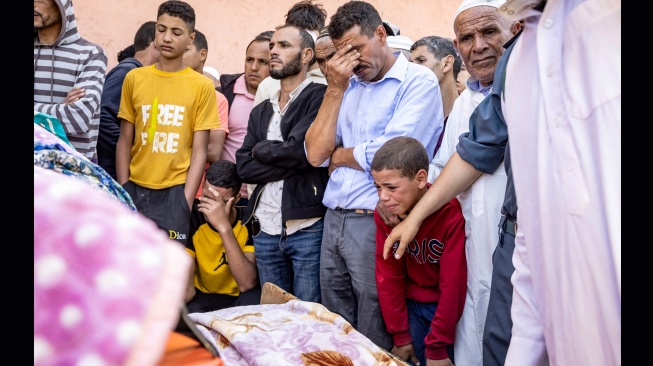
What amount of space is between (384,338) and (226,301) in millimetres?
1107

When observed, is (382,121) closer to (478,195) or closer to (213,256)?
(478,195)

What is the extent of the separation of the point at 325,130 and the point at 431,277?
2.95 feet

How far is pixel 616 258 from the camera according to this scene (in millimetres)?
1332

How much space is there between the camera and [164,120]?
4.04m

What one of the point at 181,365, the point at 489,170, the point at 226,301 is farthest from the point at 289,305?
the point at 181,365

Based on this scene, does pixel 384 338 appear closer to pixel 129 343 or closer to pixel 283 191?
pixel 283 191

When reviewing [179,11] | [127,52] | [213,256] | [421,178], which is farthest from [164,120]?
[421,178]

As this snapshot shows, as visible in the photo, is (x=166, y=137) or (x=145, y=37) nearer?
(x=166, y=137)

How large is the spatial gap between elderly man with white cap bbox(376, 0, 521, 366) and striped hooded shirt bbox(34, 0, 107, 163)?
186cm

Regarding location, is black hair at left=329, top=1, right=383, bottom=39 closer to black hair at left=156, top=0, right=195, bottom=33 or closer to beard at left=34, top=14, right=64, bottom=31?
black hair at left=156, top=0, right=195, bottom=33

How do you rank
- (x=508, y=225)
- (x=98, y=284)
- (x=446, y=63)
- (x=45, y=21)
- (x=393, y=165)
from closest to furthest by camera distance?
(x=98, y=284), (x=508, y=225), (x=393, y=165), (x=45, y=21), (x=446, y=63)

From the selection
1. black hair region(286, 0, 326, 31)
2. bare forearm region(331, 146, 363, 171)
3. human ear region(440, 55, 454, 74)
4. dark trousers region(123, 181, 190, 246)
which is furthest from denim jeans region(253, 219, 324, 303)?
black hair region(286, 0, 326, 31)

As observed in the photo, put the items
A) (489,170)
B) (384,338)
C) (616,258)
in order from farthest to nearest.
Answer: (384,338), (489,170), (616,258)

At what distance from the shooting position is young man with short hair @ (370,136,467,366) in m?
2.90
